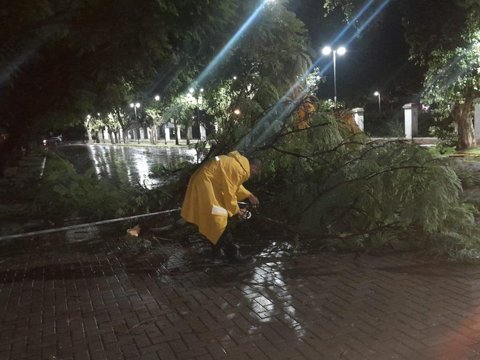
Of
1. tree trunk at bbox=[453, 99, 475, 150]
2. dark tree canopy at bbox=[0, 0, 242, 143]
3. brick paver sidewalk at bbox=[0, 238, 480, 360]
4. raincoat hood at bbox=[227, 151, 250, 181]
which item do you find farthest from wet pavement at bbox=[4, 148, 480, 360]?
tree trunk at bbox=[453, 99, 475, 150]

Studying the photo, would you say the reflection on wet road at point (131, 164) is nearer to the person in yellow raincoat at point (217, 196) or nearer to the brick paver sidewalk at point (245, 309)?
the person in yellow raincoat at point (217, 196)

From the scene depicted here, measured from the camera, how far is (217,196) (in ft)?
18.7

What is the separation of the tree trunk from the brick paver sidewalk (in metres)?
16.5

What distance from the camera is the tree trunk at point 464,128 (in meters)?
20.0

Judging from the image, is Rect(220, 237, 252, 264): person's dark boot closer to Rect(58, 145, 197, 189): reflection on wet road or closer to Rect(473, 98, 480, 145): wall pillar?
Rect(58, 145, 197, 189): reflection on wet road

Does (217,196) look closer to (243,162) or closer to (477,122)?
(243,162)

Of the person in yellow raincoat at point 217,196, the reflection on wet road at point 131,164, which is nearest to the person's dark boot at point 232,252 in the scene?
the person in yellow raincoat at point 217,196

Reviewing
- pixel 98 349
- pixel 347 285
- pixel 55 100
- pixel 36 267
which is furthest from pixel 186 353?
pixel 55 100

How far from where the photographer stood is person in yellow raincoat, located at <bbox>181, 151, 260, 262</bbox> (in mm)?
5496

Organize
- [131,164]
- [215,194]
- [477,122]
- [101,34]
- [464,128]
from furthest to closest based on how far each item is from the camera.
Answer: [131,164] < [477,122] < [464,128] < [101,34] < [215,194]

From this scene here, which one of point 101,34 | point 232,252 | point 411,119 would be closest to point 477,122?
point 411,119

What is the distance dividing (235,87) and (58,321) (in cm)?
602

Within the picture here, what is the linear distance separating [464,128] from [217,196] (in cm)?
1781

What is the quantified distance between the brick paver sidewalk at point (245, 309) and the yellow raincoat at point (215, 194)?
23.6 inches
